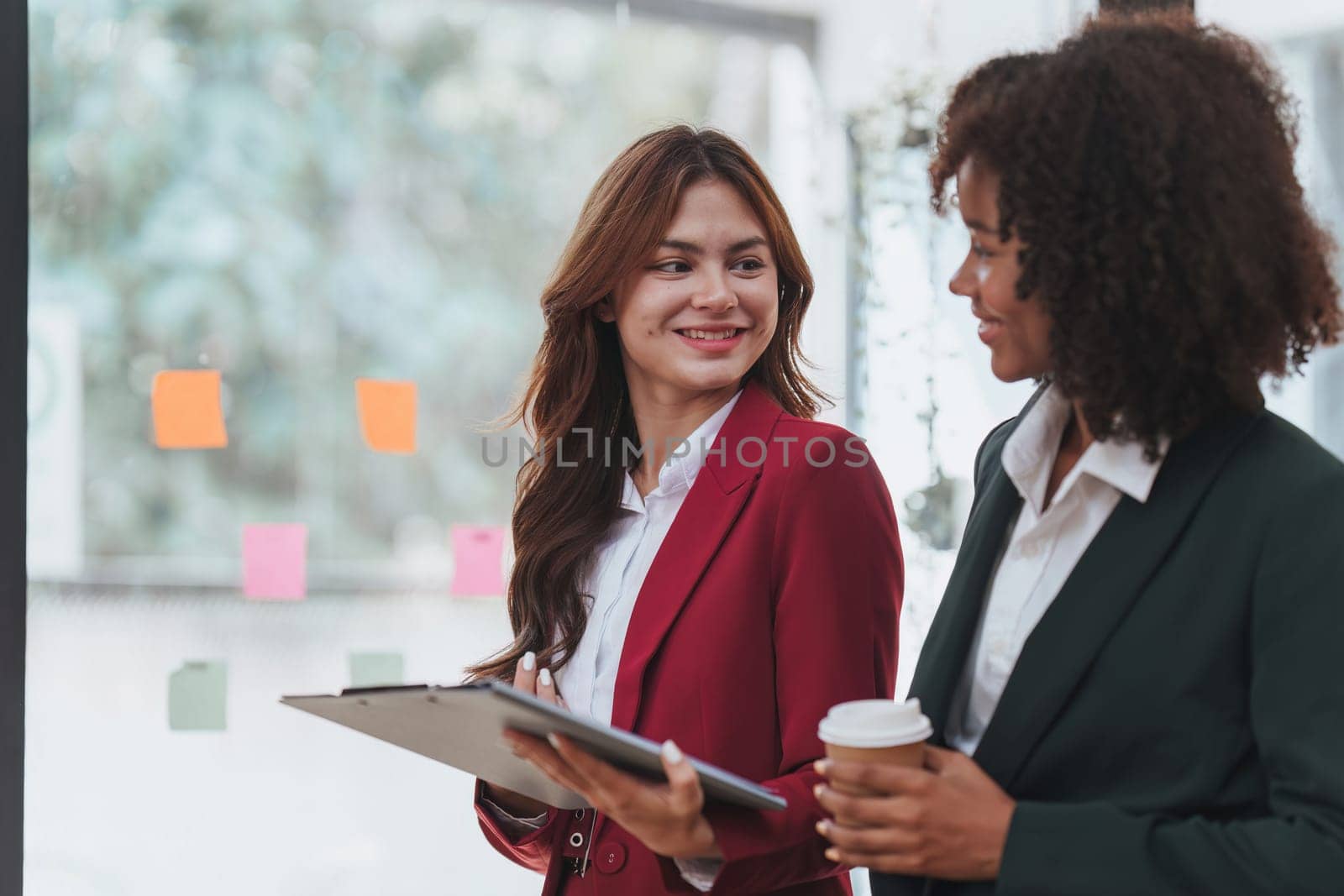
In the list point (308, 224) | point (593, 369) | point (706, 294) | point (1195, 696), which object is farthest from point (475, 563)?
point (1195, 696)

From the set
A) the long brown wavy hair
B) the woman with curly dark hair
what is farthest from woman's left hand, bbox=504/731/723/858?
the long brown wavy hair

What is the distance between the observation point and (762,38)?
341 cm

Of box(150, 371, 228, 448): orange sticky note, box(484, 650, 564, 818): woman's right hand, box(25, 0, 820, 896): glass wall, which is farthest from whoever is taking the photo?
box(150, 371, 228, 448): orange sticky note

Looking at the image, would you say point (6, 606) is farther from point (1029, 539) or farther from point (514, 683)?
point (1029, 539)

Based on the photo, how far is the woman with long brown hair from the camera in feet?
4.78

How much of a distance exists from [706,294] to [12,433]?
1.33 meters

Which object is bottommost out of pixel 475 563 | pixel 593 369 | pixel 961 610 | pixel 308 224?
pixel 475 563

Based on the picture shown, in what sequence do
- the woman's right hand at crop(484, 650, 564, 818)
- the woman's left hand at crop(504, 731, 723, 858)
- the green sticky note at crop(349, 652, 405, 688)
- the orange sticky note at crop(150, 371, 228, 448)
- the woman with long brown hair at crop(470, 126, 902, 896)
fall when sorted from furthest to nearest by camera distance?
the green sticky note at crop(349, 652, 405, 688) → the orange sticky note at crop(150, 371, 228, 448) → the woman's right hand at crop(484, 650, 564, 818) → the woman with long brown hair at crop(470, 126, 902, 896) → the woman's left hand at crop(504, 731, 723, 858)

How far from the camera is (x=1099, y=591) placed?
1102 mm

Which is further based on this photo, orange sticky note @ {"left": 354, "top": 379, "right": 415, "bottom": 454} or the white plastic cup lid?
orange sticky note @ {"left": 354, "top": 379, "right": 415, "bottom": 454}

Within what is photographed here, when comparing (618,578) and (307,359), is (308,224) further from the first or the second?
(618,578)

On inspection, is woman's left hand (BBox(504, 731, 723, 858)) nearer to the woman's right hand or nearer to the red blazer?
the red blazer

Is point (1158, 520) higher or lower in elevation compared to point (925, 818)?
higher

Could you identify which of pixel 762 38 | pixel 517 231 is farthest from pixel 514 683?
pixel 762 38
